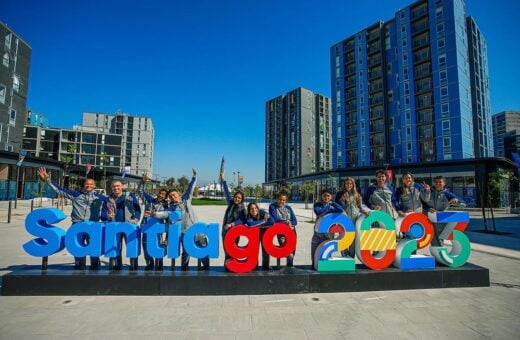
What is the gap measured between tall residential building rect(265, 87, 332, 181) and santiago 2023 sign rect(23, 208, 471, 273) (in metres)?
88.3

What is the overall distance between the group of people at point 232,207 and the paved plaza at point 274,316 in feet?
3.56

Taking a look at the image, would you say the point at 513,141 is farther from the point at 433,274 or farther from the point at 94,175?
the point at 94,175

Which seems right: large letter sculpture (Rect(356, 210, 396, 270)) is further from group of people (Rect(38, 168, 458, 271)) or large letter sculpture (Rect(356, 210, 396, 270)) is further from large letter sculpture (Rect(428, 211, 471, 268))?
large letter sculpture (Rect(428, 211, 471, 268))

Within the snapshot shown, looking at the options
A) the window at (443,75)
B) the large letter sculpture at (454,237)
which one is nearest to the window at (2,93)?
the large letter sculpture at (454,237)

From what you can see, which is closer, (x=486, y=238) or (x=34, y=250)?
(x=34, y=250)

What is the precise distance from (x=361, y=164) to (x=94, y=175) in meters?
65.0

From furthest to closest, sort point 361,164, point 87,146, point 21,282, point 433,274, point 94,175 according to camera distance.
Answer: point 87,146 → point 94,175 → point 361,164 → point 433,274 → point 21,282

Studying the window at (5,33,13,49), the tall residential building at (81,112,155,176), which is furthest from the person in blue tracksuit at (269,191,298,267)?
the tall residential building at (81,112,155,176)

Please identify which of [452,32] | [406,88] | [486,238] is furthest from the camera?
[406,88]

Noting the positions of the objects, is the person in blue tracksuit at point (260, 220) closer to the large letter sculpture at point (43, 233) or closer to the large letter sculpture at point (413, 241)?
the large letter sculpture at point (413, 241)

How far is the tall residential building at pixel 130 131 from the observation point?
119438mm

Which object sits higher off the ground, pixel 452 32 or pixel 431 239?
pixel 452 32

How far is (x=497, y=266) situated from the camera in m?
8.30

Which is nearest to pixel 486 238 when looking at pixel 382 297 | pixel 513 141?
pixel 382 297
